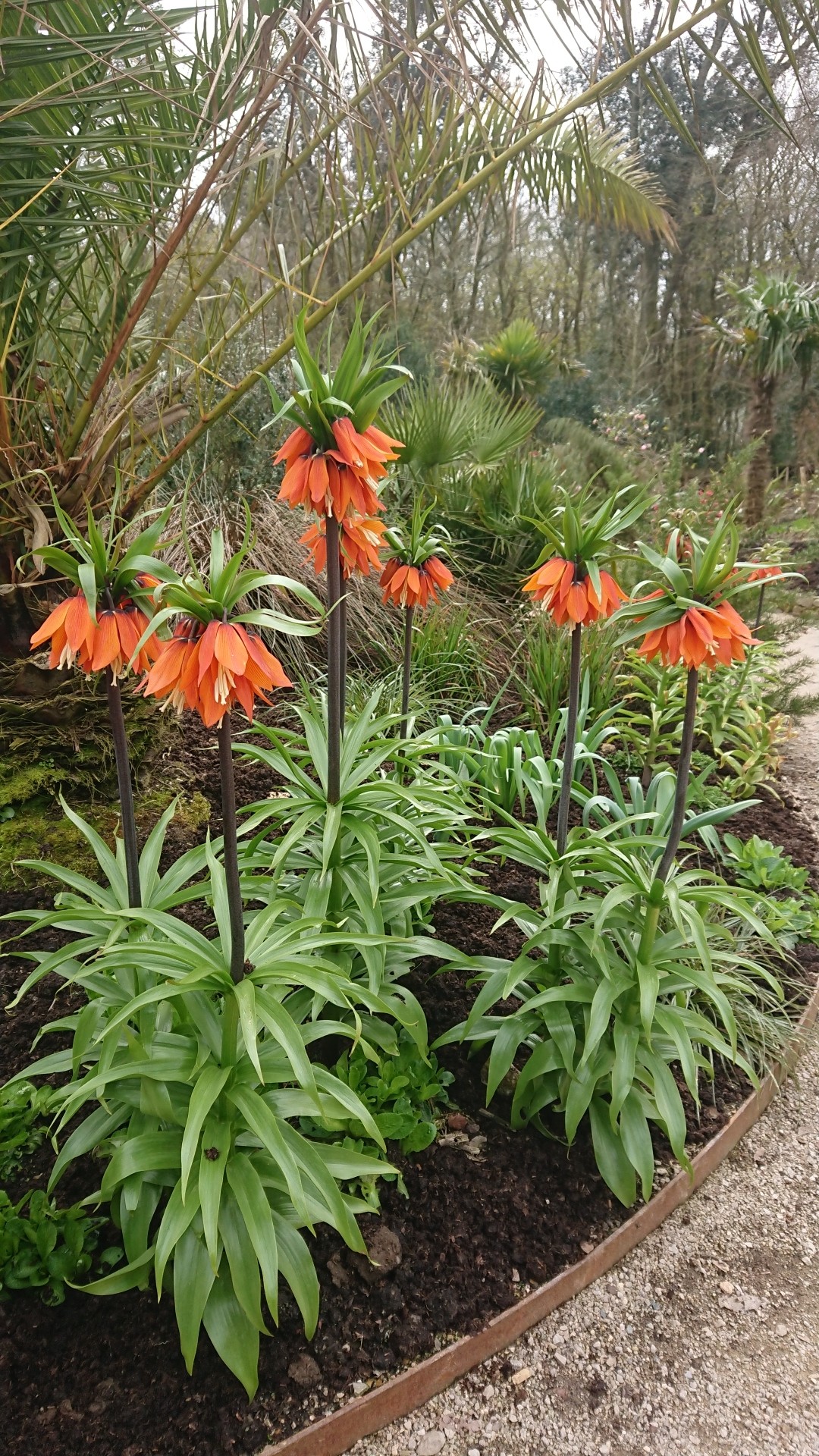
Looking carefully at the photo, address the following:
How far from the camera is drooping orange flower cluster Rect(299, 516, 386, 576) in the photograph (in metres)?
1.71

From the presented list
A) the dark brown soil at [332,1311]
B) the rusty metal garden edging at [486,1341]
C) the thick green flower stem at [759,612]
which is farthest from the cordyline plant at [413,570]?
the thick green flower stem at [759,612]

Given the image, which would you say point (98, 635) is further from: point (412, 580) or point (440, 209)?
point (440, 209)

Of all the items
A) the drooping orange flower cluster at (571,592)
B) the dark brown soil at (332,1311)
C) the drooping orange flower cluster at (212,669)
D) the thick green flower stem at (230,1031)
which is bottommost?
the dark brown soil at (332,1311)

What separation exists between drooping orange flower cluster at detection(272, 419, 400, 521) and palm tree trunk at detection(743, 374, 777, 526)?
9.58 metres

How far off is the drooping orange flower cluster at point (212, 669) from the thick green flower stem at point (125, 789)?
0.30 meters

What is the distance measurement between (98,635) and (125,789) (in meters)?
0.33

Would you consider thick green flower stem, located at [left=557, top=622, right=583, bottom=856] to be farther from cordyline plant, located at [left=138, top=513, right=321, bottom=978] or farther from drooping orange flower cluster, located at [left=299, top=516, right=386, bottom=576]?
cordyline plant, located at [left=138, top=513, right=321, bottom=978]

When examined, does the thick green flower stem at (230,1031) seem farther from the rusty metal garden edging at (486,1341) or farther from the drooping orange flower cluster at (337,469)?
the drooping orange flower cluster at (337,469)

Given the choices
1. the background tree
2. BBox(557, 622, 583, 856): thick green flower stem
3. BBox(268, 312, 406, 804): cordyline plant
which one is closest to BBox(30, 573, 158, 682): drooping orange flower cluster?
BBox(268, 312, 406, 804): cordyline plant

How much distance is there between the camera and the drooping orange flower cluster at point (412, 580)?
89.7 inches

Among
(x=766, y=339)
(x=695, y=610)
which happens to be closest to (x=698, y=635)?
(x=695, y=610)

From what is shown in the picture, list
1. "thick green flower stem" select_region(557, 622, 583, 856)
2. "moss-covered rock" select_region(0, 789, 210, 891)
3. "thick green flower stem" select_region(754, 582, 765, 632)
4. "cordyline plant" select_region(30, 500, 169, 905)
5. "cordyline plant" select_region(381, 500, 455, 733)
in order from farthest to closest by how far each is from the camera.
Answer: "thick green flower stem" select_region(754, 582, 765, 632), "moss-covered rock" select_region(0, 789, 210, 891), "cordyline plant" select_region(381, 500, 455, 733), "thick green flower stem" select_region(557, 622, 583, 856), "cordyline plant" select_region(30, 500, 169, 905)

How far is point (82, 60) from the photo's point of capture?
7.71ft

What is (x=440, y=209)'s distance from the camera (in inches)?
96.5
